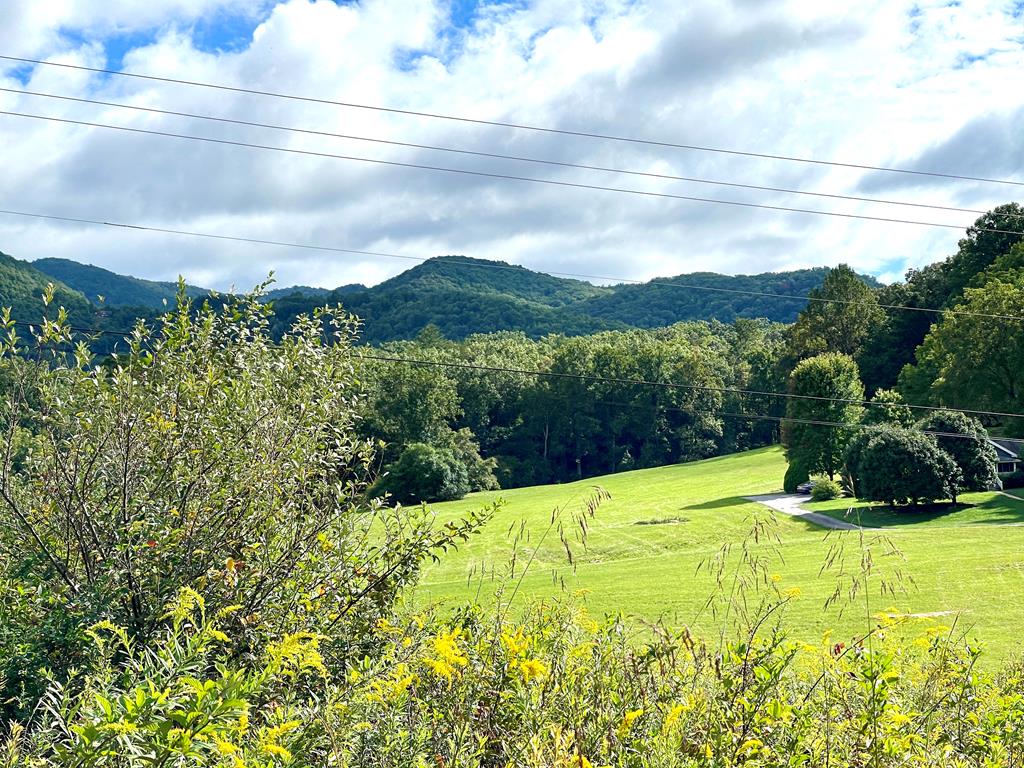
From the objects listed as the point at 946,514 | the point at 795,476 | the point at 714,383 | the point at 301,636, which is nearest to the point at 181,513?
the point at 301,636

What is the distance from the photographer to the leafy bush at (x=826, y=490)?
139ft

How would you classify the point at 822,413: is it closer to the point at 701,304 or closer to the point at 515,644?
the point at 515,644

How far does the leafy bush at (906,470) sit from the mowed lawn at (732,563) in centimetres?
116

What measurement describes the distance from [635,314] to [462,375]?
108m

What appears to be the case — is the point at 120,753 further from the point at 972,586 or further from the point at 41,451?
the point at 972,586

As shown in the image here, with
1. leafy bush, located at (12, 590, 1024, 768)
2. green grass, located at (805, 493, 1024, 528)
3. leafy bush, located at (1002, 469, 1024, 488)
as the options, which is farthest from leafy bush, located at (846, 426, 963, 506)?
leafy bush, located at (12, 590, 1024, 768)

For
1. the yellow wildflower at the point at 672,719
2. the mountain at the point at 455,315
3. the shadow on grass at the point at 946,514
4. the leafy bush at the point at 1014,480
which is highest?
the mountain at the point at 455,315

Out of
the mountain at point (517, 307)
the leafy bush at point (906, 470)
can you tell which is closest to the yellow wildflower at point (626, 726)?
the leafy bush at point (906, 470)

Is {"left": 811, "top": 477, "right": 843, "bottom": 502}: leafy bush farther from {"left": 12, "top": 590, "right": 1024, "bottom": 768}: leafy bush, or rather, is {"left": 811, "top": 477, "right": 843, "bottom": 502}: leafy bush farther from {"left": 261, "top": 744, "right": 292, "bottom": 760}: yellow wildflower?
{"left": 261, "top": 744, "right": 292, "bottom": 760}: yellow wildflower

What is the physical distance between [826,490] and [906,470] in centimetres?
781

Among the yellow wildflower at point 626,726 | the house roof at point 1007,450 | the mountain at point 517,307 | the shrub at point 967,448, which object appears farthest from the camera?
the mountain at point 517,307

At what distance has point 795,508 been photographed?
39688 millimetres

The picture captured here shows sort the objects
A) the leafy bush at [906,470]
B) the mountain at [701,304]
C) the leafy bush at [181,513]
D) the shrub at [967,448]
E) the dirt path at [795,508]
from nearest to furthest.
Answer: the leafy bush at [181,513] → the dirt path at [795,508] → the leafy bush at [906,470] → the shrub at [967,448] → the mountain at [701,304]

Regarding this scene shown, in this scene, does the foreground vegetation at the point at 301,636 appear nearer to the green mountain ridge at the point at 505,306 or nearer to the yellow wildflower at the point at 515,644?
the yellow wildflower at the point at 515,644
